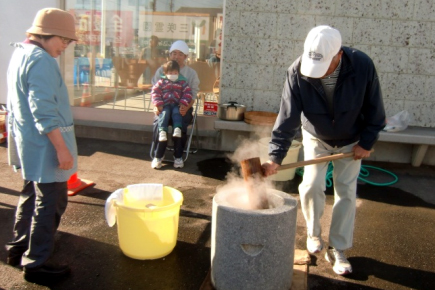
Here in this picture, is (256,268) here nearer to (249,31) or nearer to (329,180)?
(329,180)

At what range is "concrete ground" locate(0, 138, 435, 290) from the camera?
3447 millimetres

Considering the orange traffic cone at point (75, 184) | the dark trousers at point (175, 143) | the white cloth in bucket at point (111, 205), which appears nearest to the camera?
the white cloth in bucket at point (111, 205)

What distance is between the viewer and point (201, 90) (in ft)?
26.1

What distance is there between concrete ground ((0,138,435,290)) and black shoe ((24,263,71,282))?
60mm

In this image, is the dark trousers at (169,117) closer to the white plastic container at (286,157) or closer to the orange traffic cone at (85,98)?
the white plastic container at (286,157)

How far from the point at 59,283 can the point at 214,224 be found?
4.23 feet

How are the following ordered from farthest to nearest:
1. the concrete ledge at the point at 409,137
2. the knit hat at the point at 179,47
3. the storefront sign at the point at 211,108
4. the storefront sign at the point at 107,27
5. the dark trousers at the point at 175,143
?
the storefront sign at the point at 107,27, the storefront sign at the point at 211,108, the knit hat at the point at 179,47, the dark trousers at the point at 175,143, the concrete ledge at the point at 409,137

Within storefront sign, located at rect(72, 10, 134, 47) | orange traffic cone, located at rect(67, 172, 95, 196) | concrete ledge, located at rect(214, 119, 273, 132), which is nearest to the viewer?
orange traffic cone, located at rect(67, 172, 95, 196)

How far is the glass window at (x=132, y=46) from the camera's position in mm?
7867

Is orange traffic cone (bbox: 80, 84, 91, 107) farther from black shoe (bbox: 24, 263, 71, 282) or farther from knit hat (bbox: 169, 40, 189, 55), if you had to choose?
black shoe (bbox: 24, 263, 71, 282)

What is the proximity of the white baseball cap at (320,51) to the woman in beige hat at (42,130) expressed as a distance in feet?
5.67

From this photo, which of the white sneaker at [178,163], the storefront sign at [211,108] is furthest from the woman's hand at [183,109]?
the storefront sign at [211,108]

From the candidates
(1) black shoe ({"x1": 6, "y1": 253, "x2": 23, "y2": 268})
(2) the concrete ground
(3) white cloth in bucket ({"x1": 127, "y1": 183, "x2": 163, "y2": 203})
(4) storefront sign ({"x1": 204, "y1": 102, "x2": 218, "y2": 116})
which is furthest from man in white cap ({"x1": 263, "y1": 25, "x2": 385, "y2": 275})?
(4) storefront sign ({"x1": 204, "y1": 102, "x2": 218, "y2": 116})

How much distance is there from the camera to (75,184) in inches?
208
